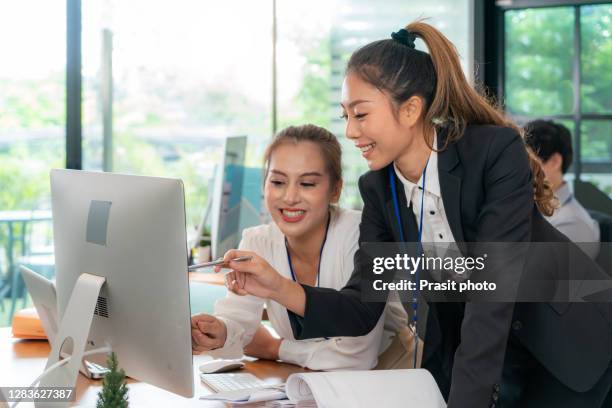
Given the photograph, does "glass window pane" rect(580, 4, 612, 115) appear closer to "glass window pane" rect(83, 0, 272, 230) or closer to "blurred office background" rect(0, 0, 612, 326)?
"blurred office background" rect(0, 0, 612, 326)

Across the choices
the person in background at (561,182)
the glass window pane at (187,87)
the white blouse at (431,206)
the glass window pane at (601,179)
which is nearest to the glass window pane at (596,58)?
the glass window pane at (601,179)

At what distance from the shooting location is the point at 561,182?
350cm

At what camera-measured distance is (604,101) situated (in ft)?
16.5

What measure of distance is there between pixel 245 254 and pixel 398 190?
0.37 m

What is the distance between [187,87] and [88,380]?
12.8ft

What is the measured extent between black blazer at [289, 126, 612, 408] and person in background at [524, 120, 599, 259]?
1.68m

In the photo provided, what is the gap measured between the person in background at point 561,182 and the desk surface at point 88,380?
5.85 ft

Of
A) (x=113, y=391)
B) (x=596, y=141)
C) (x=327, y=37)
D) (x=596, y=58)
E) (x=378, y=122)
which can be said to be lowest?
(x=113, y=391)

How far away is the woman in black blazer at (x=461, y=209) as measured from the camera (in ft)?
5.13

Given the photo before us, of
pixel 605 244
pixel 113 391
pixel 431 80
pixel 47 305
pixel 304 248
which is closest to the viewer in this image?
pixel 113 391

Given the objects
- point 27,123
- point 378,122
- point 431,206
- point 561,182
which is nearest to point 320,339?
point 431,206

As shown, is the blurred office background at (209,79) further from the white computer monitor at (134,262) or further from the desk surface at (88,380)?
the white computer monitor at (134,262)

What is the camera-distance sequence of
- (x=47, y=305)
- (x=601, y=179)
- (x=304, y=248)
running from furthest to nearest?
(x=601, y=179)
(x=304, y=248)
(x=47, y=305)

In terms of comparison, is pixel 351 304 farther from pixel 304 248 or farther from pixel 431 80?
pixel 431 80
